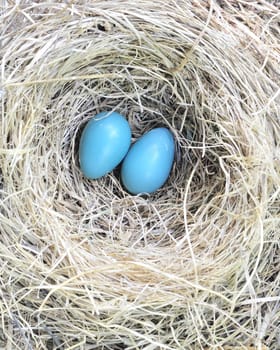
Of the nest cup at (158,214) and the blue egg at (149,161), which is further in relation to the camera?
the blue egg at (149,161)

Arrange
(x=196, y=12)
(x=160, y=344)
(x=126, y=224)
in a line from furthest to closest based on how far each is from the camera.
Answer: (x=126, y=224), (x=196, y=12), (x=160, y=344)

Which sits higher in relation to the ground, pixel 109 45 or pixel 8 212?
pixel 109 45

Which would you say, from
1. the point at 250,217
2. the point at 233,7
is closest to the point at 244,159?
the point at 250,217

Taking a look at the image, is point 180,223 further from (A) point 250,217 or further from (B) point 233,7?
(B) point 233,7

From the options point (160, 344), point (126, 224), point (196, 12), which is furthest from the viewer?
point (126, 224)

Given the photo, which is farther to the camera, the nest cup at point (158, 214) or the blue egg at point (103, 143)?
the blue egg at point (103, 143)
